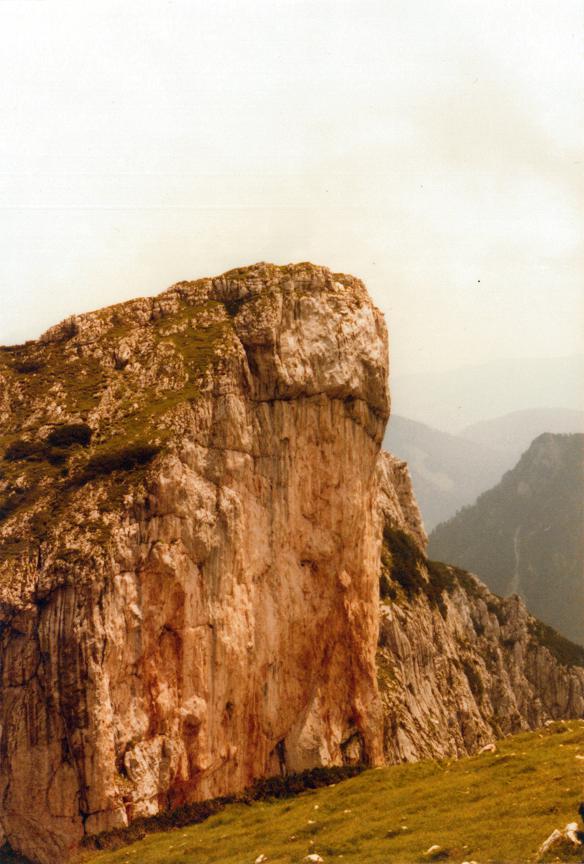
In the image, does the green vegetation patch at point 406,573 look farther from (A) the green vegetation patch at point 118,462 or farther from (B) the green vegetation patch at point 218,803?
(A) the green vegetation patch at point 118,462

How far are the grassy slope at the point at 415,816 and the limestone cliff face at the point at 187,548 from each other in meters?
4.88

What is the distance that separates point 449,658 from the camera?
116 m

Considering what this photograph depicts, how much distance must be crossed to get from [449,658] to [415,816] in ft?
253

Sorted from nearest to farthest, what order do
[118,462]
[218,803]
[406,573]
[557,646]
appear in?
[218,803]
[118,462]
[406,573]
[557,646]

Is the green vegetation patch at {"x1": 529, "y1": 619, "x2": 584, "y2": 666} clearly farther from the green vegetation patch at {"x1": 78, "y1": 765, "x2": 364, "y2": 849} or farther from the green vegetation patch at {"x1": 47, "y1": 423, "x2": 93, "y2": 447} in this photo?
the green vegetation patch at {"x1": 47, "y1": 423, "x2": 93, "y2": 447}

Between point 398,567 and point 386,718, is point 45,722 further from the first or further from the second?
point 398,567

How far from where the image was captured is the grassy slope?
34500 mm

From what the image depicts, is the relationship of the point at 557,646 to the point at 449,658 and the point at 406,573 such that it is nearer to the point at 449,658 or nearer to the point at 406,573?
the point at 449,658

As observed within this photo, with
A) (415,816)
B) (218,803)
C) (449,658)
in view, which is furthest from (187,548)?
(449,658)

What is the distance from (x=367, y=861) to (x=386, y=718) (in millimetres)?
45951

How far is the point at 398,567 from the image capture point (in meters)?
A: 114

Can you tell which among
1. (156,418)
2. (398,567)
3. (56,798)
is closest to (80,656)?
(56,798)

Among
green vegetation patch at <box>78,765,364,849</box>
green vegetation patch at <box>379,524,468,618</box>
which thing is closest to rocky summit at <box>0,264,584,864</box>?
green vegetation patch at <box>78,765,364,849</box>

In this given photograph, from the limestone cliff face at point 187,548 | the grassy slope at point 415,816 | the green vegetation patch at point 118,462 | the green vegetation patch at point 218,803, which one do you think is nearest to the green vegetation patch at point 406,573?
the limestone cliff face at point 187,548
